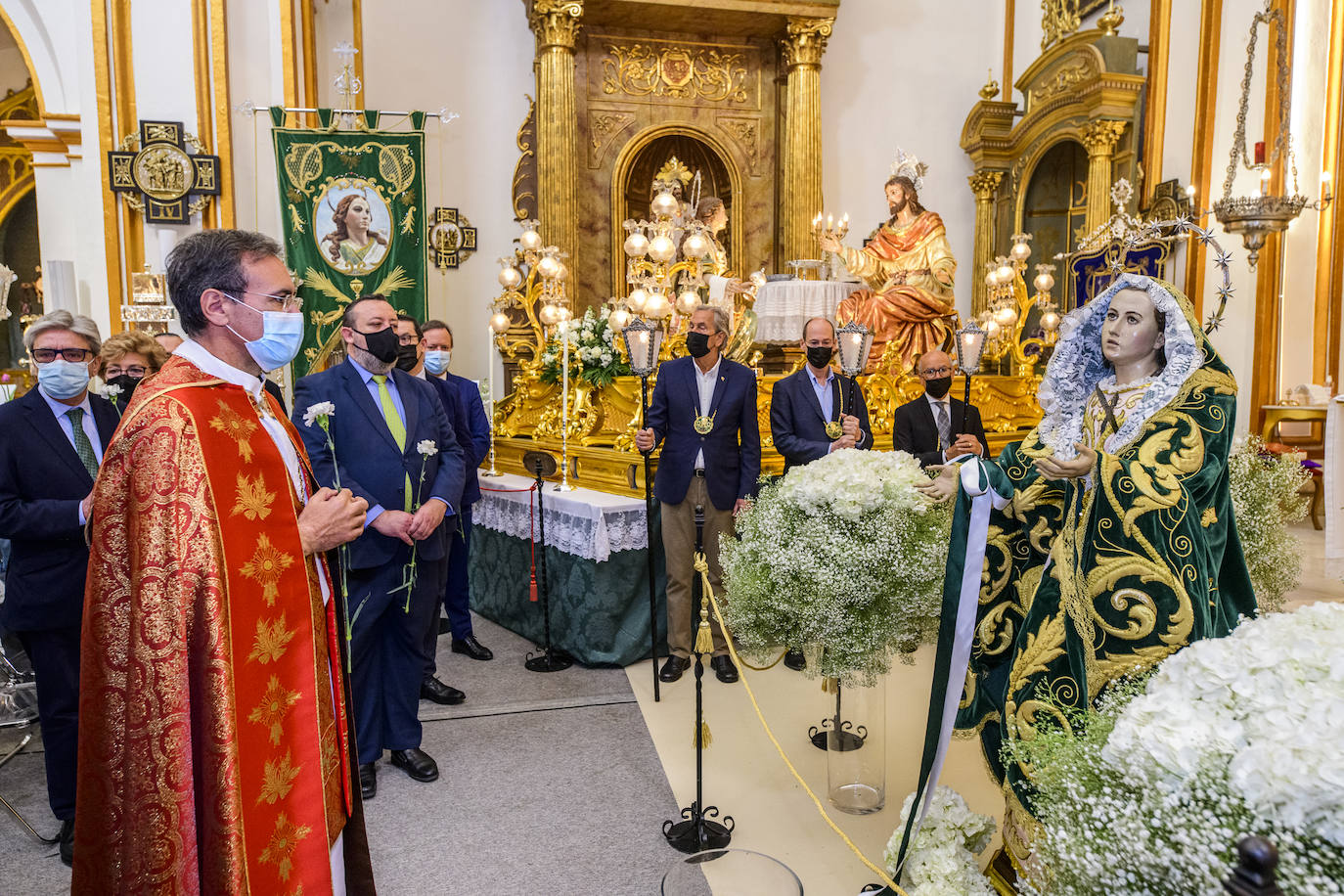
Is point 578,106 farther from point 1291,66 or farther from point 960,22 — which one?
point 1291,66

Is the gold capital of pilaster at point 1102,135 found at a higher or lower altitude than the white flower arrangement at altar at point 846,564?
higher

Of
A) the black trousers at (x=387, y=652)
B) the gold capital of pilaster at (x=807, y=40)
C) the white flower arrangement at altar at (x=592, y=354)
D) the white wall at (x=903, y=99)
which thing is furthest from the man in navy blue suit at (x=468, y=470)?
the white wall at (x=903, y=99)

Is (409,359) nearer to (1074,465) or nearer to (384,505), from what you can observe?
(384,505)

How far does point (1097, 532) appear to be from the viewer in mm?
2488

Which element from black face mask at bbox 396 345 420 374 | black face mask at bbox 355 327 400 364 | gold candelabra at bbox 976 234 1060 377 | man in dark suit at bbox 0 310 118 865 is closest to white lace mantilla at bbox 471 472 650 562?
black face mask at bbox 396 345 420 374

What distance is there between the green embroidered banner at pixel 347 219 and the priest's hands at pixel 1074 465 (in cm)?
652

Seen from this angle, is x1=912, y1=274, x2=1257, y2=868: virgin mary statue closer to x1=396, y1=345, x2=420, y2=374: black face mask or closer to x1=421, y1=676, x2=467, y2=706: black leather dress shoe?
x1=396, y1=345, x2=420, y2=374: black face mask

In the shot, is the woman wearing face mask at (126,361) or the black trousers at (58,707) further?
the woman wearing face mask at (126,361)

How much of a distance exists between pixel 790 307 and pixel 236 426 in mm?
5585

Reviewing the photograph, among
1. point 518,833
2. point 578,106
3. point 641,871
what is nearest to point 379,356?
point 518,833

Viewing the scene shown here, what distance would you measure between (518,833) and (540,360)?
12.8ft

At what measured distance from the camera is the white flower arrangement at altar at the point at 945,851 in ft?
8.24

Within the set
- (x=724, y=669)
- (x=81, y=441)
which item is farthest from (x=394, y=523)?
(x=724, y=669)

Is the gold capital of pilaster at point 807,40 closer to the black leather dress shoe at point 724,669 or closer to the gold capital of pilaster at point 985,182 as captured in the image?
the gold capital of pilaster at point 985,182
